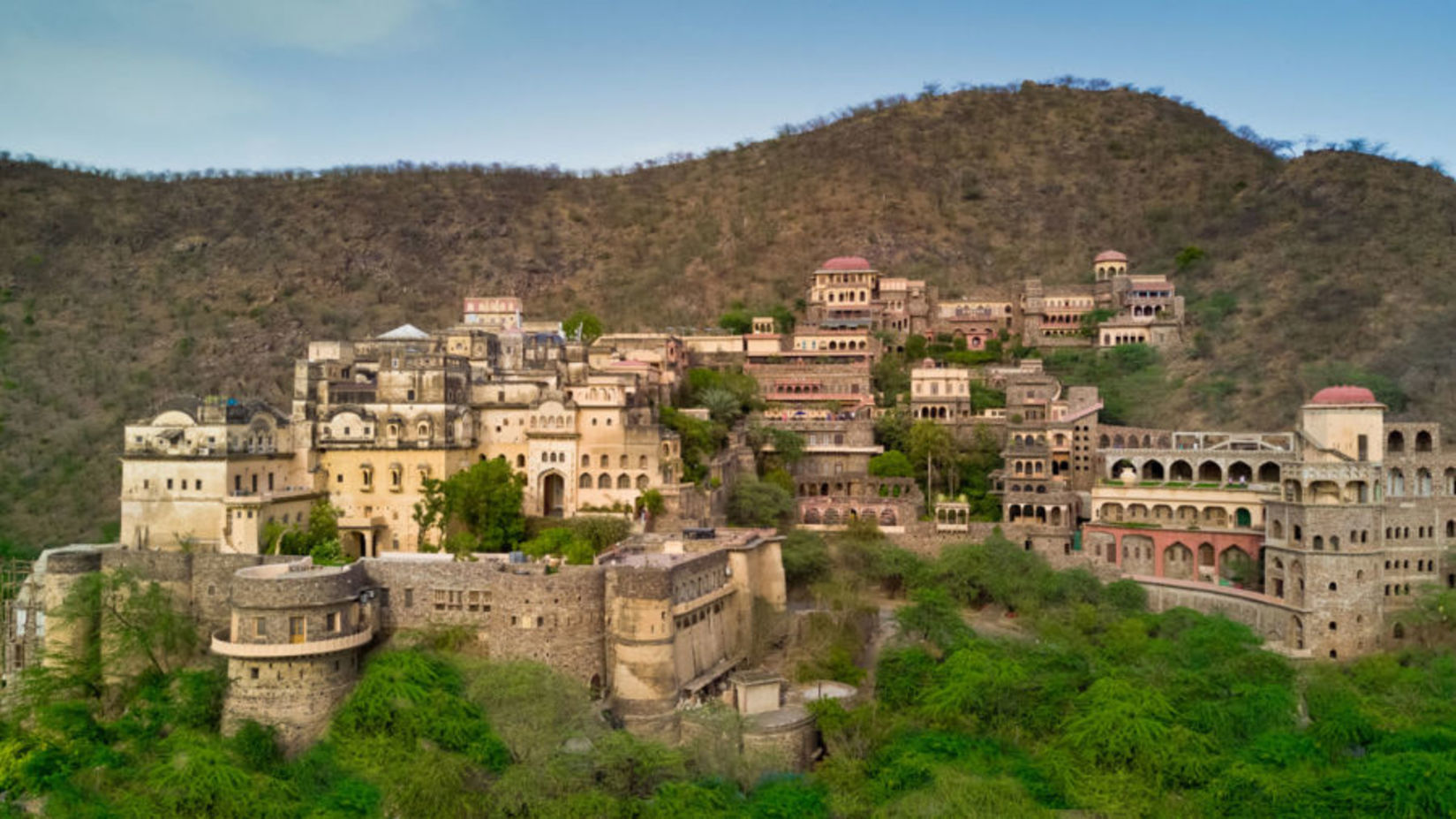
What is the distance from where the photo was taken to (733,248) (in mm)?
92750

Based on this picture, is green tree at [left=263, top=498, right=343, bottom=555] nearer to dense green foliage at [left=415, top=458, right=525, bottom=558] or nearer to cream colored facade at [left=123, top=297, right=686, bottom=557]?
cream colored facade at [left=123, top=297, right=686, bottom=557]

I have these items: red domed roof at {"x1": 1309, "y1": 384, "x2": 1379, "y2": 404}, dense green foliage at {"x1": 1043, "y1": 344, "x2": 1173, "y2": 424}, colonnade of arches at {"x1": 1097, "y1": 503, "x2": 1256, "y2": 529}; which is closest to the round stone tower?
colonnade of arches at {"x1": 1097, "y1": 503, "x2": 1256, "y2": 529}

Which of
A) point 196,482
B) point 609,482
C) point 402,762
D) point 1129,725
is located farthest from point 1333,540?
point 196,482

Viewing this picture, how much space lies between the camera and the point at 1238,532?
3941 centimetres

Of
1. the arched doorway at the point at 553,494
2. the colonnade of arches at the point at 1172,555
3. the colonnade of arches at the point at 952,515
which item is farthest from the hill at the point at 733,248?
the arched doorway at the point at 553,494

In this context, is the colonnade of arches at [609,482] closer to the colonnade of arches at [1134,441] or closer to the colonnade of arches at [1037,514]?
the colonnade of arches at [1037,514]

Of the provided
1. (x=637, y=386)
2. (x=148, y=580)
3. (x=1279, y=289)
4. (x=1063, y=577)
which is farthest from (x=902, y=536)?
(x=1279, y=289)

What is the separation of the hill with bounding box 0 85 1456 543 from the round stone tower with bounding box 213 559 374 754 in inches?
Result: 1179

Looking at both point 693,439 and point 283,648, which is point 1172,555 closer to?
point 693,439

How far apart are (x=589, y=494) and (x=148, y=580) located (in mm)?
14044

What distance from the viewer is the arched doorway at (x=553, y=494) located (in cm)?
4009

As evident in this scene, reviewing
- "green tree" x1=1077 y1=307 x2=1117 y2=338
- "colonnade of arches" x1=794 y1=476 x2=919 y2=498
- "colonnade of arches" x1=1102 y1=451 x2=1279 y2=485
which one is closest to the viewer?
"colonnade of arches" x1=1102 y1=451 x2=1279 y2=485

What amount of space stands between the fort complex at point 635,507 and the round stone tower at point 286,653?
0.20 feet

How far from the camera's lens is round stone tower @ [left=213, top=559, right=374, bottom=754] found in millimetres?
26703
